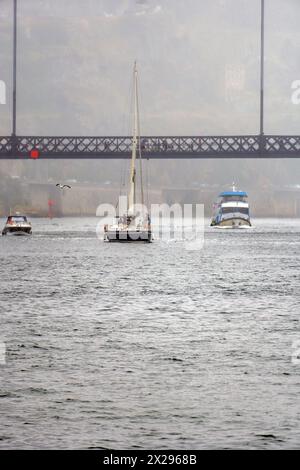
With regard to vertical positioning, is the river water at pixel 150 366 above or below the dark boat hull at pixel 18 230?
below

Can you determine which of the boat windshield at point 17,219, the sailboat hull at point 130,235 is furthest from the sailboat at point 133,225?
the boat windshield at point 17,219

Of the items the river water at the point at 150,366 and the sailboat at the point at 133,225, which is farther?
the sailboat at the point at 133,225

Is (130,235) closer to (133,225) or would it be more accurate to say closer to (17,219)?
(133,225)

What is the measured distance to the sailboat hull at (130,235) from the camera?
123 m

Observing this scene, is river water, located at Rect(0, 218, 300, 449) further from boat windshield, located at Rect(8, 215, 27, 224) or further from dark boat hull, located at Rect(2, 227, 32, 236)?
boat windshield, located at Rect(8, 215, 27, 224)

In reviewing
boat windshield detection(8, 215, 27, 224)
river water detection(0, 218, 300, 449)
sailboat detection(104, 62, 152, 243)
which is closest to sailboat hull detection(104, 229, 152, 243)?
sailboat detection(104, 62, 152, 243)

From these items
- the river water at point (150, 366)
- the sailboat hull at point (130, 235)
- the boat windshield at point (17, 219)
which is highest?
the boat windshield at point (17, 219)

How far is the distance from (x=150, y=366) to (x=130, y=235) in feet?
309

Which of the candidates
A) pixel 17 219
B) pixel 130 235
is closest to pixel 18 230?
pixel 17 219

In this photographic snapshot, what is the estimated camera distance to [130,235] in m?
123

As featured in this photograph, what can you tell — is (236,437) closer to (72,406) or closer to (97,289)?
(72,406)

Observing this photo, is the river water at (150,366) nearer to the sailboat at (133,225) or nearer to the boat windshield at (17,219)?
the sailboat at (133,225)

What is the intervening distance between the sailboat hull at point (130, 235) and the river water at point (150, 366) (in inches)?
2438
